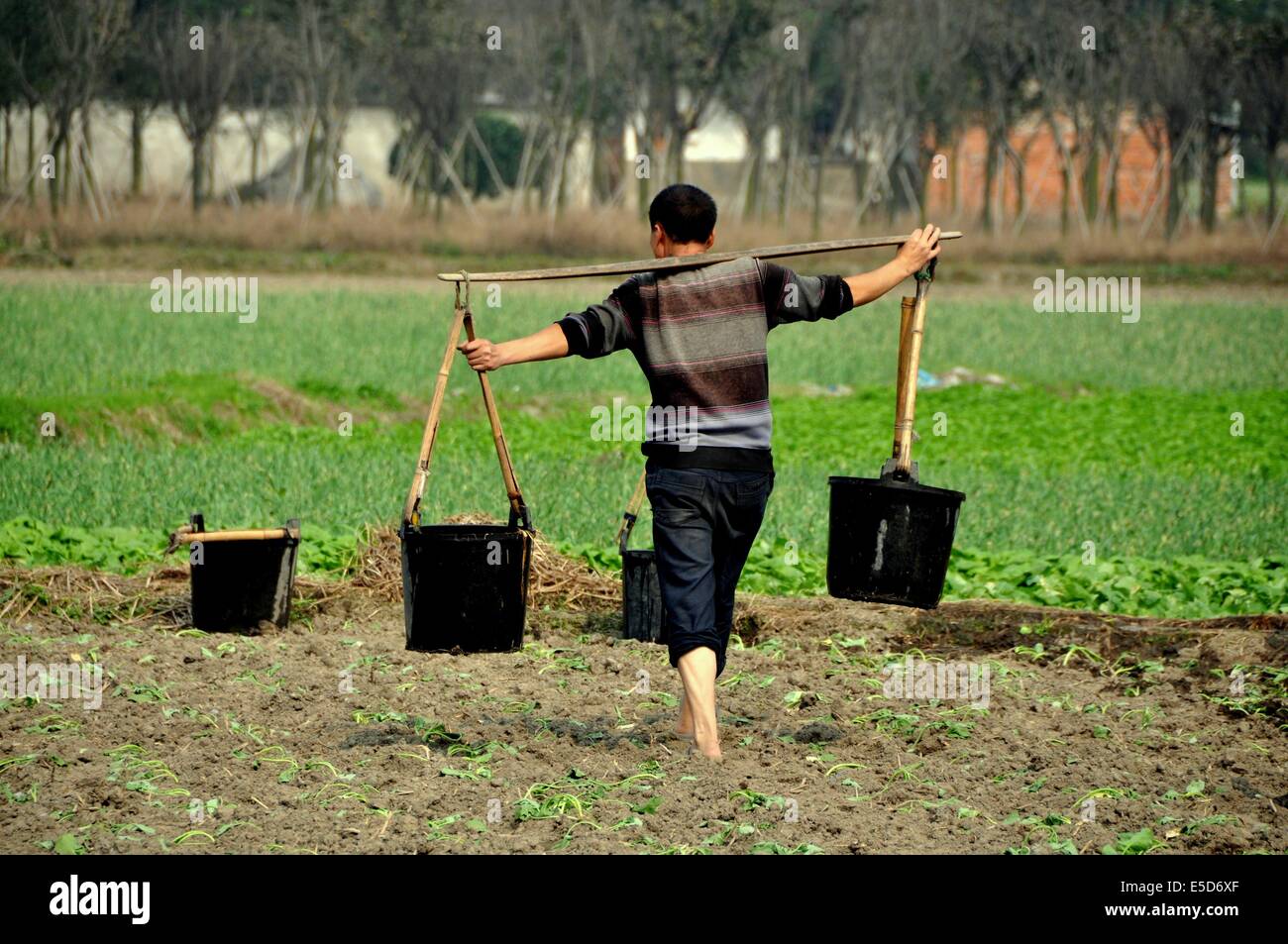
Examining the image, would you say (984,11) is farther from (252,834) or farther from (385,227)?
(252,834)

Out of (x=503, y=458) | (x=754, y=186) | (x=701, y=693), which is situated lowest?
(x=701, y=693)

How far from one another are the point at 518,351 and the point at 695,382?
0.54 metres

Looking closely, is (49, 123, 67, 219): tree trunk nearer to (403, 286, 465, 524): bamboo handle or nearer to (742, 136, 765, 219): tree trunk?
(742, 136, 765, 219): tree trunk

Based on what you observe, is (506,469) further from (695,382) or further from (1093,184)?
(1093,184)

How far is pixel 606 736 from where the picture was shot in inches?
221

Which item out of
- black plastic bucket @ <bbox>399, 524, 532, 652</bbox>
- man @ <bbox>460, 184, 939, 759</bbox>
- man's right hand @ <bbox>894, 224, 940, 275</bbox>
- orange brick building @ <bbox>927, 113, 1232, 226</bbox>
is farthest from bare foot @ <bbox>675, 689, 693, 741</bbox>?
orange brick building @ <bbox>927, 113, 1232, 226</bbox>

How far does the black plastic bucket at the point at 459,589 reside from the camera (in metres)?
5.51

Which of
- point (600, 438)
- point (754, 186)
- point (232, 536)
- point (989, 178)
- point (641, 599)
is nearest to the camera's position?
point (232, 536)

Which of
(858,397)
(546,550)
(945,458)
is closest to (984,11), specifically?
(858,397)

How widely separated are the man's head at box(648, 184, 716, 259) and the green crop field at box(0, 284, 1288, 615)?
3.50 metres

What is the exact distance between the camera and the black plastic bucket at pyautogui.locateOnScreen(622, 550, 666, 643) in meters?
7.00

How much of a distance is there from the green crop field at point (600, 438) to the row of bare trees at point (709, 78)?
12773 mm

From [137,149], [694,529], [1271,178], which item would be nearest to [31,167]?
[137,149]

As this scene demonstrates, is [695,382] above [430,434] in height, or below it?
above
